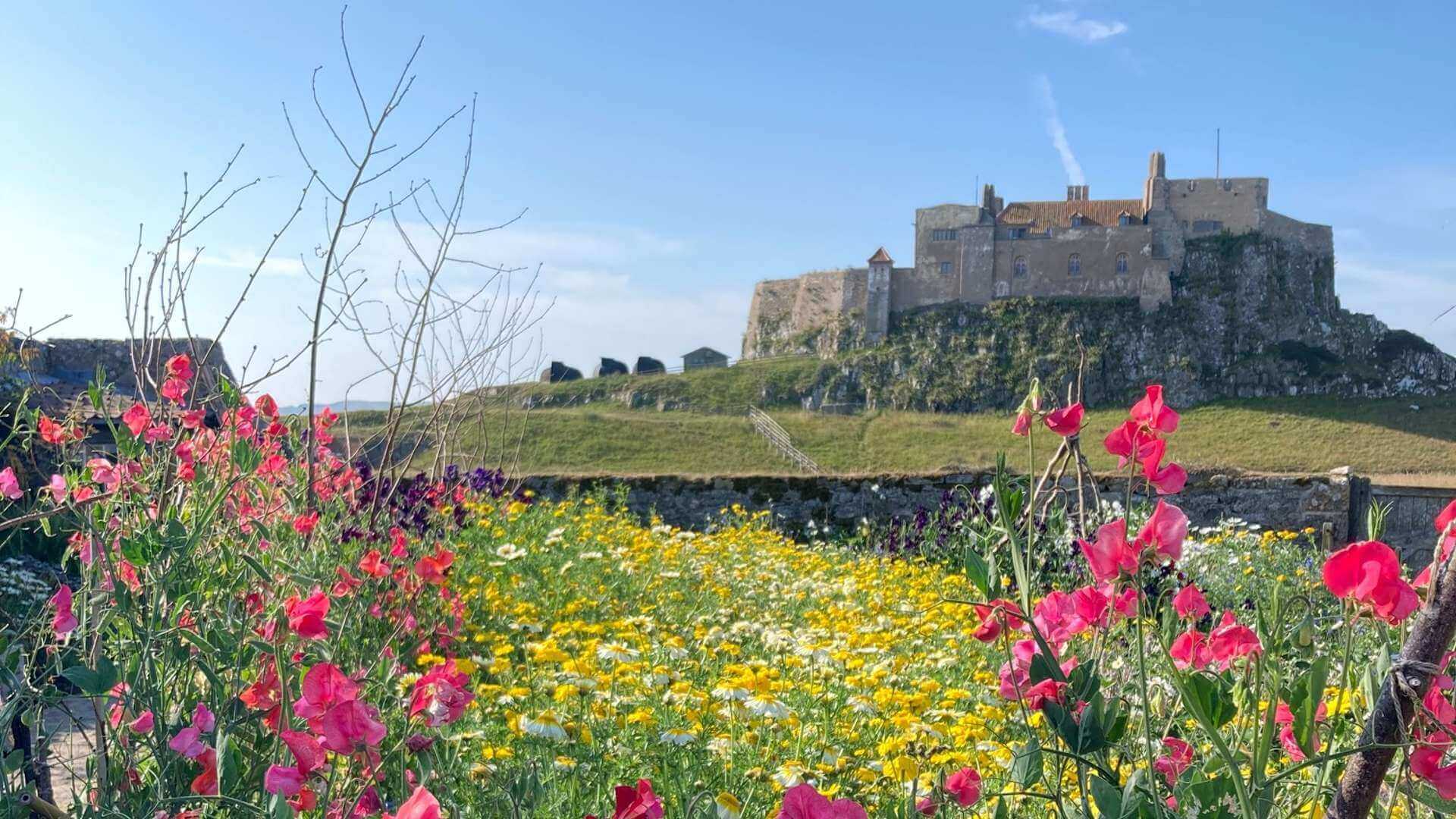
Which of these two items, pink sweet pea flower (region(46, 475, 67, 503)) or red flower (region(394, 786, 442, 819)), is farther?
pink sweet pea flower (region(46, 475, 67, 503))

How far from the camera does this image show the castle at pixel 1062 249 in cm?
5288

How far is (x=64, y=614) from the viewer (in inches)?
77.7

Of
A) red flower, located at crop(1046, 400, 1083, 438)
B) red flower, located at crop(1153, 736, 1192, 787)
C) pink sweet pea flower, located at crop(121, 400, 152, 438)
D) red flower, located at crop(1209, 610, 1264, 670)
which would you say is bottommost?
red flower, located at crop(1153, 736, 1192, 787)

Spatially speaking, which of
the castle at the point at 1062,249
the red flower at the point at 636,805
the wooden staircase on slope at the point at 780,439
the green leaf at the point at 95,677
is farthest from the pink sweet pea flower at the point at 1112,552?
the castle at the point at 1062,249

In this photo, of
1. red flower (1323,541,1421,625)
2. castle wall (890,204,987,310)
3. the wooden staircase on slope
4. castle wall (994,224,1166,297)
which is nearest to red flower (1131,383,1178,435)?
red flower (1323,541,1421,625)

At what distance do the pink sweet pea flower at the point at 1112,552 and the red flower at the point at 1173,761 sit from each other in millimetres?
319

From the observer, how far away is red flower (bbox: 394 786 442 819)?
39.6 inches

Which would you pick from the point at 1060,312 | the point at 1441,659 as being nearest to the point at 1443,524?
the point at 1441,659

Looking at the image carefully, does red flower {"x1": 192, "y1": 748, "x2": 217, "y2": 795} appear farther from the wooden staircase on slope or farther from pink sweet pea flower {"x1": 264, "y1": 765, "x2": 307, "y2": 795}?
the wooden staircase on slope

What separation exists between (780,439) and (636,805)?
3606 centimetres

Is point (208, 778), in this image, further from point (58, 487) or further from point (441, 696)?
point (58, 487)

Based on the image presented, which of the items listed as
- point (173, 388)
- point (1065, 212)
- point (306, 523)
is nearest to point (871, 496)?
point (306, 523)

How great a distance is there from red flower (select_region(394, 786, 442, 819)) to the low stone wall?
8.58 m

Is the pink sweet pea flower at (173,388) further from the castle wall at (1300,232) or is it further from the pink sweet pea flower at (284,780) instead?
the castle wall at (1300,232)
